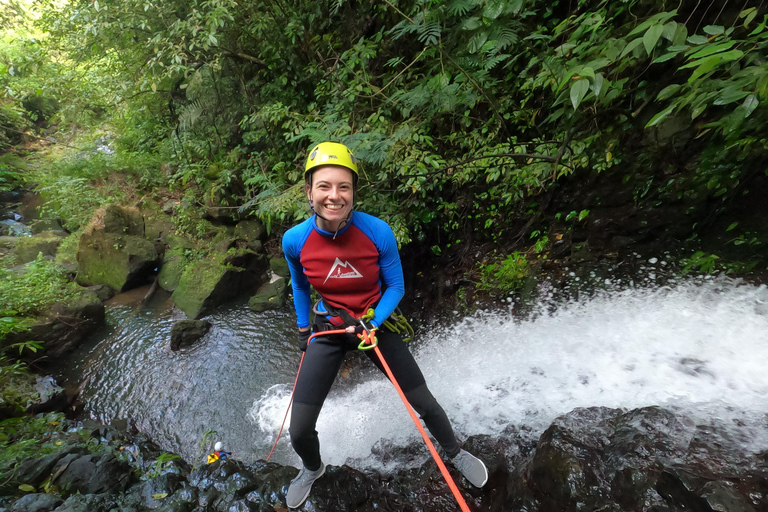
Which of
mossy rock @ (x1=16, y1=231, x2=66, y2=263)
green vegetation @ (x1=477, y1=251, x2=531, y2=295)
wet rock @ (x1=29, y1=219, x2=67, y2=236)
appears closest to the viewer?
green vegetation @ (x1=477, y1=251, x2=531, y2=295)

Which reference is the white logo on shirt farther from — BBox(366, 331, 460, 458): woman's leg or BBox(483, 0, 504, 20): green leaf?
BBox(483, 0, 504, 20): green leaf

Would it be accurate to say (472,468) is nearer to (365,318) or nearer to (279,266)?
(365,318)

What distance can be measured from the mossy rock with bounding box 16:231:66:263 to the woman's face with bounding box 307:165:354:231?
35.3 feet

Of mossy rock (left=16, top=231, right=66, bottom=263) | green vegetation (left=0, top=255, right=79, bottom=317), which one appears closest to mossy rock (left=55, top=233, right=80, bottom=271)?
mossy rock (left=16, top=231, right=66, bottom=263)

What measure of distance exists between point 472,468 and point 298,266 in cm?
200

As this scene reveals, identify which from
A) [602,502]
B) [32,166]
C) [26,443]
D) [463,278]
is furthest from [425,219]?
[32,166]

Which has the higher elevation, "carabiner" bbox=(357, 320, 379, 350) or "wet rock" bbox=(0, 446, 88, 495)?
"carabiner" bbox=(357, 320, 379, 350)

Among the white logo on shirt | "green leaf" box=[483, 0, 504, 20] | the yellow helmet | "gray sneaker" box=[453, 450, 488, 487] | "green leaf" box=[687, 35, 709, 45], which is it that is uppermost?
"green leaf" box=[483, 0, 504, 20]

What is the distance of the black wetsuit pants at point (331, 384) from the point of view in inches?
86.6

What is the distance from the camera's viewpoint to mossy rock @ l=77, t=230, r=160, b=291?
25.3ft

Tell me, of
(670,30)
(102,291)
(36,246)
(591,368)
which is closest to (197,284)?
(102,291)

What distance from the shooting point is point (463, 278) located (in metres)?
4.82

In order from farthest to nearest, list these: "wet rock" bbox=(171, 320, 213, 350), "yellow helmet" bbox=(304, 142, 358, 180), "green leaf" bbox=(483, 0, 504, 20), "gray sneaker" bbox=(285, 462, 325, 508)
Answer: "wet rock" bbox=(171, 320, 213, 350)
"green leaf" bbox=(483, 0, 504, 20)
"gray sneaker" bbox=(285, 462, 325, 508)
"yellow helmet" bbox=(304, 142, 358, 180)

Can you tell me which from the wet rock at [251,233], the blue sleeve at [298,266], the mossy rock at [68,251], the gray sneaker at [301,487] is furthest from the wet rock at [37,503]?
the mossy rock at [68,251]
